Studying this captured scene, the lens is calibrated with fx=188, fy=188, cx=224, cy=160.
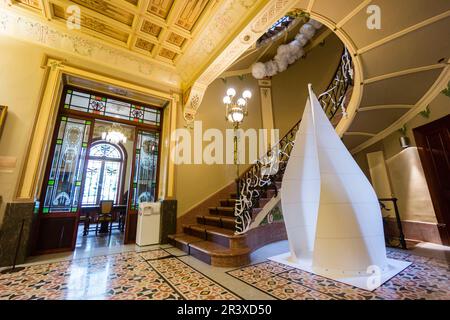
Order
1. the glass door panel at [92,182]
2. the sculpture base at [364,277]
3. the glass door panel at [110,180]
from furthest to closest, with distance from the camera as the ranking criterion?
the glass door panel at [110,180], the glass door panel at [92,182], the sculpture base at [364,277]

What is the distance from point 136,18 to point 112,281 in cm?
387

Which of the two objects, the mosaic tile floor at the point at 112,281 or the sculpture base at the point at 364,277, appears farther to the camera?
the sculpture base at the point at 364,277

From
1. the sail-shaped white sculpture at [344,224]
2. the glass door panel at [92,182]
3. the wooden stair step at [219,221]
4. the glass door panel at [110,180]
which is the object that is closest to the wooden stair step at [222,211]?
the wooden stair step at [219,221]

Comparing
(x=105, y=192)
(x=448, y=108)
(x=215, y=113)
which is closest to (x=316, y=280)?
(x=448, y=108)

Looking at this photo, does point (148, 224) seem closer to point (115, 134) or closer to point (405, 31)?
point (115, 134)

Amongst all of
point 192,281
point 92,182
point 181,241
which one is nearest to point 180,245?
point 181,241

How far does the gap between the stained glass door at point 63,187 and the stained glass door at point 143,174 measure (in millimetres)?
882

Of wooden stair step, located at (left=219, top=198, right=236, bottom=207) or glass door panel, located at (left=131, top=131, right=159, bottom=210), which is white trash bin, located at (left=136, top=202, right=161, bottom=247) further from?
wooden stair step, located at (left=219, top=198, right=236, bottom=207)

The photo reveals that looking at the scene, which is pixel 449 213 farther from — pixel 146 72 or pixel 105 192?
pixel 105 192

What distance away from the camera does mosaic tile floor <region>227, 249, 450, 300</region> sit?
1631mm

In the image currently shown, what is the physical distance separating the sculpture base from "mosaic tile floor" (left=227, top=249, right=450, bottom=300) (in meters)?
0.05

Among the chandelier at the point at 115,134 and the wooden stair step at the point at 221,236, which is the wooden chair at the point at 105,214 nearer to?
the chandelier at the point at 115,134

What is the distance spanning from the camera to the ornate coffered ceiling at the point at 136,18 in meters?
2.96
